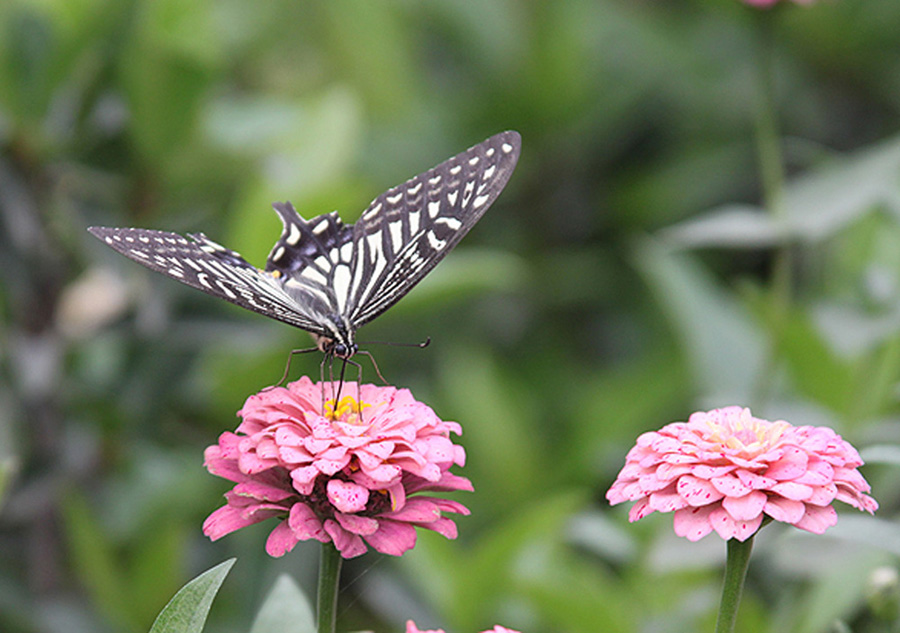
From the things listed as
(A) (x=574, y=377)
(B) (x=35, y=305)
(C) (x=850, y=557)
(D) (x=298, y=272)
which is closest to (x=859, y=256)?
(C) (x=850, y=557)

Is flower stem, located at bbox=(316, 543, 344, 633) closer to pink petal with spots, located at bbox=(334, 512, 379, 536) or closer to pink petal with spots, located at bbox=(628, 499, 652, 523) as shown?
pink petal with spots, located at bbox=(334, 512, 379, 536)

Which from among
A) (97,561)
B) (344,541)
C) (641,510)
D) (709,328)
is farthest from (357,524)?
(709,328)

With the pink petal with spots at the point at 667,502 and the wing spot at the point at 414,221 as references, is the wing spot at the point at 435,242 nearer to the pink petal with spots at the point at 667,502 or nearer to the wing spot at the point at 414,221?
the wing spot at the point at 414,221

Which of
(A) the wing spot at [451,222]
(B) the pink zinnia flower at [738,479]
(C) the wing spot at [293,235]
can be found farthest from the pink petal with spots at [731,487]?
(C) the wing spot at [293,235]

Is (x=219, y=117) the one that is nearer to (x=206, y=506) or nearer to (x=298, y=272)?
(x=206, y=506)

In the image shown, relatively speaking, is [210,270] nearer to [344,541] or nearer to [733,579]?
[344,541]

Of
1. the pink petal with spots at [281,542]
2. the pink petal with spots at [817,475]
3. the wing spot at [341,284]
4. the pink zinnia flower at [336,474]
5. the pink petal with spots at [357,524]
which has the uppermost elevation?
the wing spot at [341,284]
